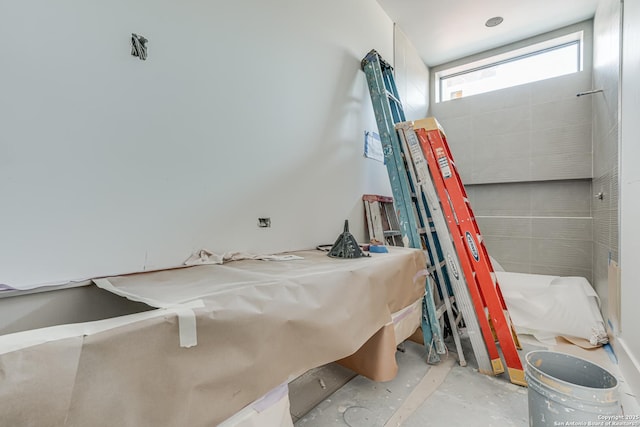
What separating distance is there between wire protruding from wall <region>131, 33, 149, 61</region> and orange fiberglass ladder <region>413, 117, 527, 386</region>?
5.78 feet

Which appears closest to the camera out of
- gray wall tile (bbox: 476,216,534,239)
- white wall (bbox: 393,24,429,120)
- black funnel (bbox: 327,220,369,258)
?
black funnel (bbox: 327,220,369,258)

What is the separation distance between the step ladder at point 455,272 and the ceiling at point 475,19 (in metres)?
Result: 1.55

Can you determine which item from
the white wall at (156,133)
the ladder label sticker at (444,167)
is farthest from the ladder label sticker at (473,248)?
the white wall at (156,133)

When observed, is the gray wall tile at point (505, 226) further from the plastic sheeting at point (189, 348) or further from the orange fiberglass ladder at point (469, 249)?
the plastic sheeting at point (189, 348)

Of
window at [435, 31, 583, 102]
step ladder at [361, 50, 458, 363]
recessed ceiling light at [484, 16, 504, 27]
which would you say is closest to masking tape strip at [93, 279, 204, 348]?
step ladder at [361, 50, 458, 363]

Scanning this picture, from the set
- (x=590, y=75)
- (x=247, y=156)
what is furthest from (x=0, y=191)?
(x=590, y=75)

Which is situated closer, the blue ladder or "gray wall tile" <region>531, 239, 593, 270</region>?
the blue ladder

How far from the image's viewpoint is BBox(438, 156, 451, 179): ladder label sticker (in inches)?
80.1

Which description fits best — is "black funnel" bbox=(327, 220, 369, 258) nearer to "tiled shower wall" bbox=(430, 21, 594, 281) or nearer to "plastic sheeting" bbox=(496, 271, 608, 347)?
"plastic sheeting" bbox=(496, 271, 608, 347)

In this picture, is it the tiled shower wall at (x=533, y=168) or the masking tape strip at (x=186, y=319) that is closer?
the masking tape strip at (x=186, y=319)

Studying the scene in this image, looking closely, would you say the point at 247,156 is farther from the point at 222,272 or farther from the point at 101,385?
the point at 101,385

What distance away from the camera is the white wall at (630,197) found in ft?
5.21

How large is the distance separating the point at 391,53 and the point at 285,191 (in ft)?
7.29

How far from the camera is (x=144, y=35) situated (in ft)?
3.79
